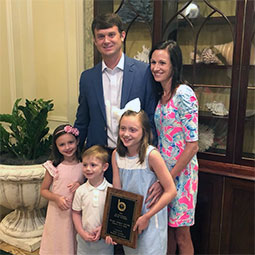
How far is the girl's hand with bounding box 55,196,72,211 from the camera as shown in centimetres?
180

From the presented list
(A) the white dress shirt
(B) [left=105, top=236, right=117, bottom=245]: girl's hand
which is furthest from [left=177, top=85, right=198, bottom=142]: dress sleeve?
(B) [left=105, top=236, right=117, bottom=245]: girl's hand

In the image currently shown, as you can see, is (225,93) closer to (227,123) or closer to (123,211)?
(227,123)

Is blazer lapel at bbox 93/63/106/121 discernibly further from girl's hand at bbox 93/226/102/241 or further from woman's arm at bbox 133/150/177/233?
girl's hand at bbox 93/226/102/241

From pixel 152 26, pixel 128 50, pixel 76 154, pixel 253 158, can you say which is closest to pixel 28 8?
pixel 128 50

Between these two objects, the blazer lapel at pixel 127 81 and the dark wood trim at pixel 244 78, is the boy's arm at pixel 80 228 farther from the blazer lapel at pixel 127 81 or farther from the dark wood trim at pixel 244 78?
the dark wood trim at pixel 244 78

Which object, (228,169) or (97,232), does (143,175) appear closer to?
(97,232)

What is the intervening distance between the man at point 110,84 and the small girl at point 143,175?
205mm

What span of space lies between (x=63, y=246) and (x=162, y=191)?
76cm

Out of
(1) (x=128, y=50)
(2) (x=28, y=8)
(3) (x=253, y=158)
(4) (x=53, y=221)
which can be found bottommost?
(4) (x=53, y=221)

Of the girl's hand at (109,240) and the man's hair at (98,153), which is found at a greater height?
the man's hair at (98,153)

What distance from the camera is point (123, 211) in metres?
1.55

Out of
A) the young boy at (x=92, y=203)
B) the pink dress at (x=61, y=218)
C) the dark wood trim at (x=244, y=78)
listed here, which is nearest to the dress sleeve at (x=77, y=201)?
the young boy at (x=92, y=203)

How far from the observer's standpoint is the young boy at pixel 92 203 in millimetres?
1658

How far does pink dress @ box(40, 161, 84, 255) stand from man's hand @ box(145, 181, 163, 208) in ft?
1.69
